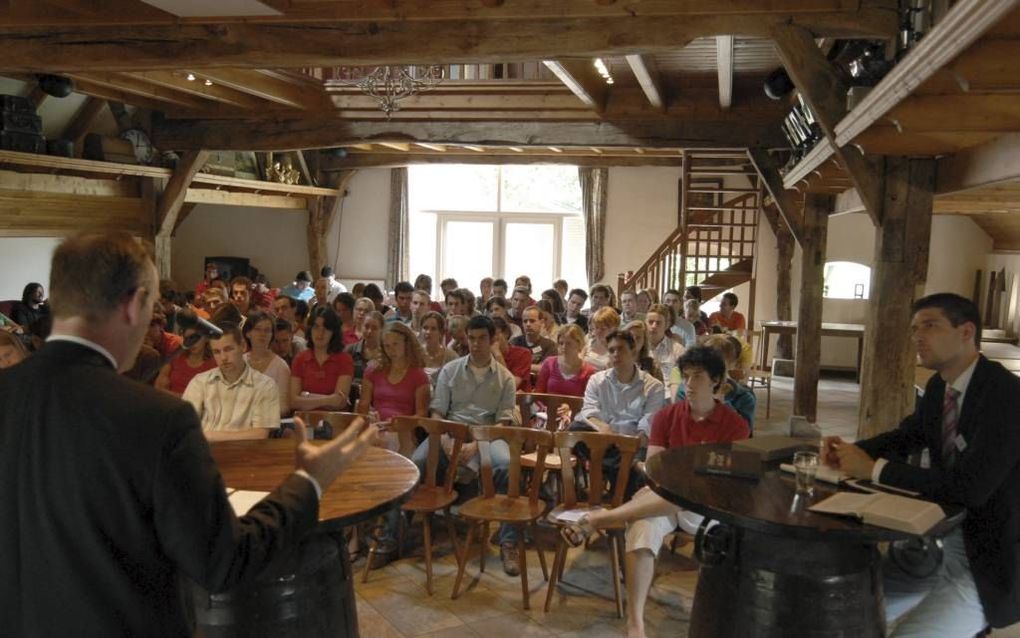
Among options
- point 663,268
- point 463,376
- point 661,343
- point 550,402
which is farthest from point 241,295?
point 663,268

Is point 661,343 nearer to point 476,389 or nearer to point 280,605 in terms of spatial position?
point 476,389

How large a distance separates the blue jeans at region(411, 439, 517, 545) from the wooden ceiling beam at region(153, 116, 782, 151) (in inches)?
161

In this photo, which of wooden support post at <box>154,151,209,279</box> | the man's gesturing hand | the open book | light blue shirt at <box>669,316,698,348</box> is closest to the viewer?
the man's gesturing hand

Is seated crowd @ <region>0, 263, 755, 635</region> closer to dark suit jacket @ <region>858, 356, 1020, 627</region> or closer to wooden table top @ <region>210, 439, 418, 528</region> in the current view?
wooden table top @ <region>210, 439, 418, 528</region>

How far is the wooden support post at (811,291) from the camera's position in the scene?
7336 millimetres

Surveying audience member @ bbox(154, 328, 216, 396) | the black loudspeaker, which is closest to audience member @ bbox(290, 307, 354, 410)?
audience member @ bbox(154, 328, 216, 396)

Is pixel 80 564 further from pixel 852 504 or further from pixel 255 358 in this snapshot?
pixel 255 358

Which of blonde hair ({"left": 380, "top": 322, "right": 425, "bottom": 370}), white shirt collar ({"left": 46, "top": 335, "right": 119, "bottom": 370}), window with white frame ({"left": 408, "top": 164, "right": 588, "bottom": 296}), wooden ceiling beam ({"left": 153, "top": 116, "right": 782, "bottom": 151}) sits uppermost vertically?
wooden ceiling beam ({"left": 153, "top": 116, "right": 782, "bottom": 151})

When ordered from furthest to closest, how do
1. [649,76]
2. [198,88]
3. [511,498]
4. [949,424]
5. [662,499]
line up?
[198,88]
[649,76]
[511,498]
[662,499]
[949,424]

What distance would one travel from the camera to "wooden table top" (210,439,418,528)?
2281 millimetres

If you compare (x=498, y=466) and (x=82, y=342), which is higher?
(x=82, y=342)

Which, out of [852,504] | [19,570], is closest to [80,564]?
[19,570]

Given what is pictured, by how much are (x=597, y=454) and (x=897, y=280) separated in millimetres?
2164

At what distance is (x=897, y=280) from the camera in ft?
14.6
